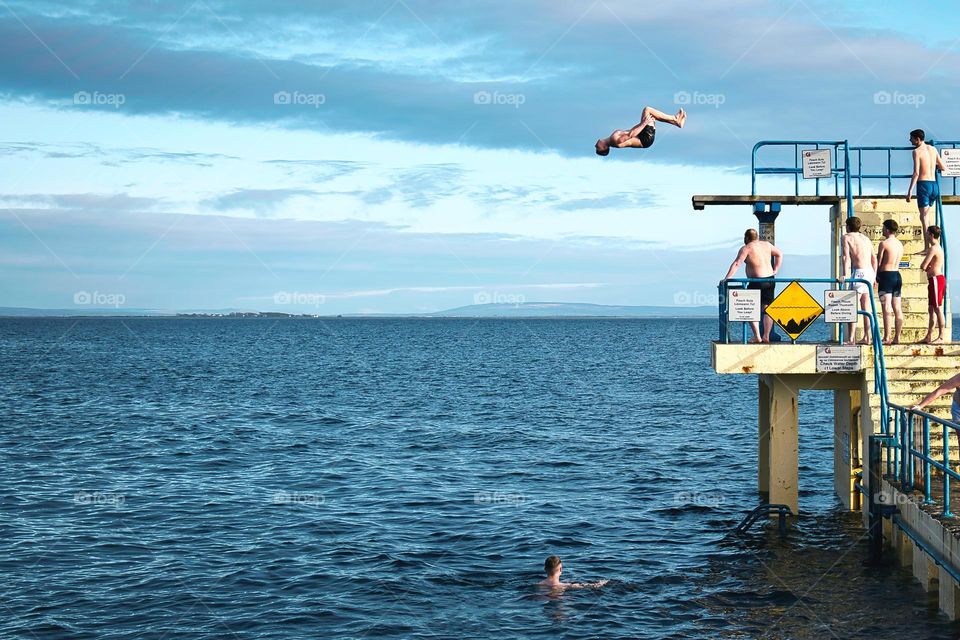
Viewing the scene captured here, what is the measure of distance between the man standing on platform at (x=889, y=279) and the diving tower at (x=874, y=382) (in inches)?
14.0

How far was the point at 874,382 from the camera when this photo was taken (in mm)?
17547

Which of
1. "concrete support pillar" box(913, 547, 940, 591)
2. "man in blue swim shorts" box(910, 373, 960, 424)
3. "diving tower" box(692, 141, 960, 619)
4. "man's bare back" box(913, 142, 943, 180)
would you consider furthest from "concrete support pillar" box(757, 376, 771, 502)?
"man in blue swim shorts" box(910, 373, 960, 424)

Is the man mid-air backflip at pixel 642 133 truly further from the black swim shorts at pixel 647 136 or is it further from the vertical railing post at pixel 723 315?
the vertical railing post at pixel 723 315

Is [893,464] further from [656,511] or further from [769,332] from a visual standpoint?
[656,511]

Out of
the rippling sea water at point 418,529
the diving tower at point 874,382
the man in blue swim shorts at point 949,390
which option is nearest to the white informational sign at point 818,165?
the diving tower at point 874,382

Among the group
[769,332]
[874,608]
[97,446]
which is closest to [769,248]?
[769,332]

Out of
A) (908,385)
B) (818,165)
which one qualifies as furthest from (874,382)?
(818,165)

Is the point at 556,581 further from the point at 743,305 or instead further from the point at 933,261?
the point at 933,261

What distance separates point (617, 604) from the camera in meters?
16.6

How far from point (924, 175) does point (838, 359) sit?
168 inches

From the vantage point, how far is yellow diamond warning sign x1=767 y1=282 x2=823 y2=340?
714 inches

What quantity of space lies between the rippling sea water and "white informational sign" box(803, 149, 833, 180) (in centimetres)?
752

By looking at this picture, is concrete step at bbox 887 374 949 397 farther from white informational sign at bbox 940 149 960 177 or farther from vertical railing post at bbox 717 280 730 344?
white informational sign at bbox 940 149 960 177

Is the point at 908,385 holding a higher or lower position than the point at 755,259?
lower
